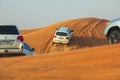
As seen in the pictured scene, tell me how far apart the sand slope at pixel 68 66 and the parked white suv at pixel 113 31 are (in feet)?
9.01

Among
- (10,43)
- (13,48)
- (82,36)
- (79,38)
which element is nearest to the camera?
(10,43)

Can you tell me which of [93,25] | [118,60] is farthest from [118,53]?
[93,25]

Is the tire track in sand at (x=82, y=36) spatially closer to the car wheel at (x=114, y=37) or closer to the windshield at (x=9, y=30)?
the windshield at (x=9, y=30)

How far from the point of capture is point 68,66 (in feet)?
46.1

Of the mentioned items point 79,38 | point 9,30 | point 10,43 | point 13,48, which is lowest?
point 79,38

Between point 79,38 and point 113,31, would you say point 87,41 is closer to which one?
point 79,38

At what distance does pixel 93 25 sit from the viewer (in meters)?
68.9

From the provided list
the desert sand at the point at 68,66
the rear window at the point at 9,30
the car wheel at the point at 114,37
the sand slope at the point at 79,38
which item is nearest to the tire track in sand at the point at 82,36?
the sand slope at the point at 79,38

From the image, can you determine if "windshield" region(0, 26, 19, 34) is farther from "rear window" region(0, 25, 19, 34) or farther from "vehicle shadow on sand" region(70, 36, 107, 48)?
"vehicle shadow on sand" region(70, 36, 107, 48)

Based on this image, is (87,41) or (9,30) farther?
(87,41)

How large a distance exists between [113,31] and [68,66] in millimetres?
5266

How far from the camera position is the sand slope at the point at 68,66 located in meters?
12.5

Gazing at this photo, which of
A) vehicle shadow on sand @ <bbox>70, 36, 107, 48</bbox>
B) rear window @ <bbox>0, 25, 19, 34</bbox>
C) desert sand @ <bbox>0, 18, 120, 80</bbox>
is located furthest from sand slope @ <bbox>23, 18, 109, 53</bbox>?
desert sand @ <bbox>0, 18, 120, 80</bbox>

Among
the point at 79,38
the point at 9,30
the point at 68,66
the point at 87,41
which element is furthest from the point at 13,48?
the point at 79,38
